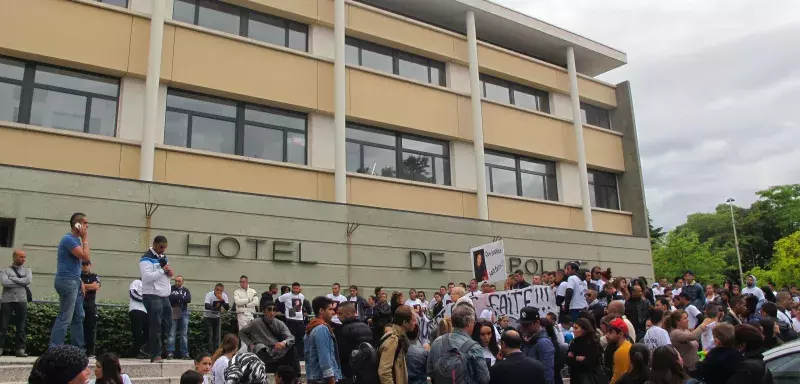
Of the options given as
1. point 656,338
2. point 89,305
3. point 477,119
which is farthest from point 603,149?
point 89,305

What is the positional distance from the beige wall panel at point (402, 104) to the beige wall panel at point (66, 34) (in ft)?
23.2

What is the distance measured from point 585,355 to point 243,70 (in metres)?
14.3

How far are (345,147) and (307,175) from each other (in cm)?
170

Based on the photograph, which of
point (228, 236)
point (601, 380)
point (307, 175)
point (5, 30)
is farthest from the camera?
point (307, 175)

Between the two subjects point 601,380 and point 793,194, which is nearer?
point 601,380

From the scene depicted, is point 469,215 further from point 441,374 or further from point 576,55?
point 441,374

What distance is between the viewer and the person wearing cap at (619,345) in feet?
22.6

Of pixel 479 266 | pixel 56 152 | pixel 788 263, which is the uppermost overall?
pixel 56 152

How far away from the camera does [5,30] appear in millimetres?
15258

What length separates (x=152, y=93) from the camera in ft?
A: 55.0

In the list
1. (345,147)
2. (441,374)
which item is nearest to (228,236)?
(345,147)

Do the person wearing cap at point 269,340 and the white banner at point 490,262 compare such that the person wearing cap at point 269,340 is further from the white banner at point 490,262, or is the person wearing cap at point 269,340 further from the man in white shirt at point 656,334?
the white banner at point 490,262

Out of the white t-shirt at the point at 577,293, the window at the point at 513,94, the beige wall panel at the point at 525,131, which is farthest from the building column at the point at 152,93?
the window at the point at 513,94

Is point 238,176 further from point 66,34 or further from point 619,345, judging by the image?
point 619,345
